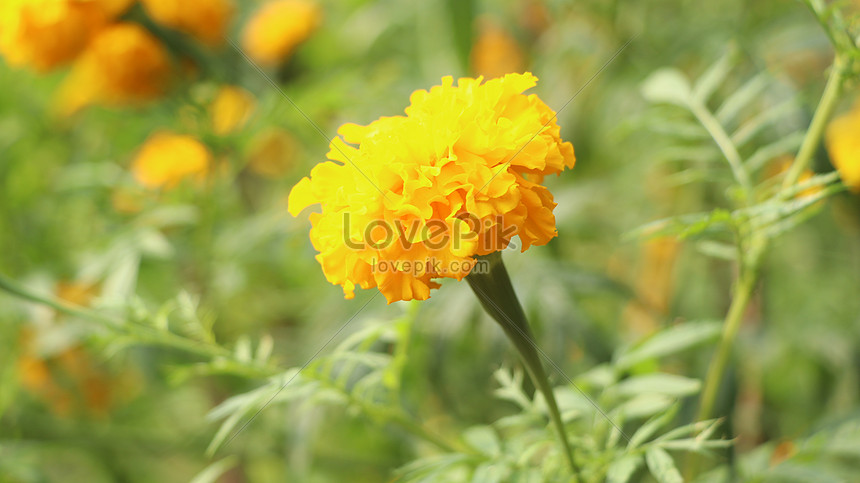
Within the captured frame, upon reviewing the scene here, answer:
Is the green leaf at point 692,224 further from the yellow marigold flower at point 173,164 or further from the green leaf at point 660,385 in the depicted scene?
the yellow marigold flower at point 173,164

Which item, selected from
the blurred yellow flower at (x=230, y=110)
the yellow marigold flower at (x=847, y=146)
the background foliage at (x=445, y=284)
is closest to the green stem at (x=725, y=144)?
the background foliage at (x=445, y=284)

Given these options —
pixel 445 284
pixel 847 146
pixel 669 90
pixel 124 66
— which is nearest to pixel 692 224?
pixel 669 90

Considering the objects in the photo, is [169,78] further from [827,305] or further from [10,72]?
[827,305]

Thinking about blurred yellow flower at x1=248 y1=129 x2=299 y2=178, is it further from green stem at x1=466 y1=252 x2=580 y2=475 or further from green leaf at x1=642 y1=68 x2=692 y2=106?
green stem at x1=466 y1=252 x2=580 y2=475

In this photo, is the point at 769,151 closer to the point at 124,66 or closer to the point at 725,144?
the point at 725,144

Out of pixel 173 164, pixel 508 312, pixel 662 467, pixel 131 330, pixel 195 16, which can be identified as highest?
pixel 195 16

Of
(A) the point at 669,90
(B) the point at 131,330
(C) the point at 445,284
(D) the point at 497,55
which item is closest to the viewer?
(B) the point at 131,330
